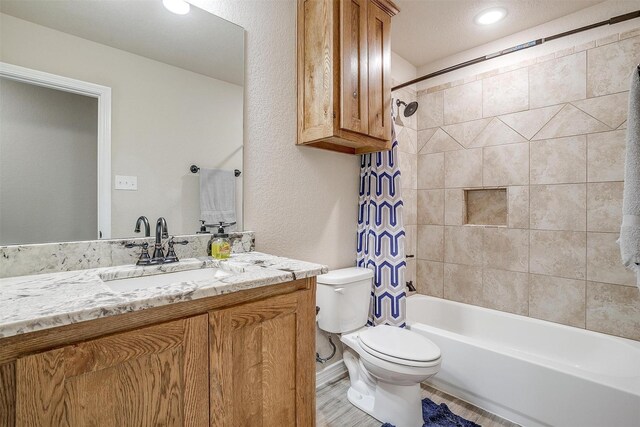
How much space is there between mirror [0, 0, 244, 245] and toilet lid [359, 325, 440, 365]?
95 cm

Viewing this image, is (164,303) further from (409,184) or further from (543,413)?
(409,184)

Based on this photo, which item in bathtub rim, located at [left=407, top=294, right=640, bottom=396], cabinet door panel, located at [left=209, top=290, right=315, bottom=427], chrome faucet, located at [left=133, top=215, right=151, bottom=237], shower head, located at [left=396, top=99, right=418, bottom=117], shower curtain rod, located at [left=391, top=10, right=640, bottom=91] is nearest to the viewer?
cabinet door panel, located at [left=209, top=290, right=315, bottom=427]

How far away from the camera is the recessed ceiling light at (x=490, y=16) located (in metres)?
2.01

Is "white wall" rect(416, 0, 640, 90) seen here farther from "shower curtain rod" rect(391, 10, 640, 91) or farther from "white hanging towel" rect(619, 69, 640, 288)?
"white hanging towel" rect(619, 69, 640, 288)

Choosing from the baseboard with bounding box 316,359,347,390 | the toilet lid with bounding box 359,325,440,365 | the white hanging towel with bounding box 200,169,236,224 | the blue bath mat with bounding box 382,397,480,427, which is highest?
the white hanging towel with bounding box 200,169,236,224

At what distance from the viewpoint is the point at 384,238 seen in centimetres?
207

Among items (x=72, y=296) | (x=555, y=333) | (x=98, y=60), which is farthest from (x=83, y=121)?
(x=555, y=333)

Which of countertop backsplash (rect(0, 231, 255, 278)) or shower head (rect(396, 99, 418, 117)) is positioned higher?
shower head (rect(396, 99, 418, 117))

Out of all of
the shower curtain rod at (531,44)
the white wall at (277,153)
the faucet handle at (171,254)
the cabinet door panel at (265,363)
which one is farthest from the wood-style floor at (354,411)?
the shower curtain rod at (531,44)

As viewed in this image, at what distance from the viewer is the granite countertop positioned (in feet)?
2.07

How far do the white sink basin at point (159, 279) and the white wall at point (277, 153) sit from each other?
0.38 m

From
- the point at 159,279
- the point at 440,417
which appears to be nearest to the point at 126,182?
the point at 159,279

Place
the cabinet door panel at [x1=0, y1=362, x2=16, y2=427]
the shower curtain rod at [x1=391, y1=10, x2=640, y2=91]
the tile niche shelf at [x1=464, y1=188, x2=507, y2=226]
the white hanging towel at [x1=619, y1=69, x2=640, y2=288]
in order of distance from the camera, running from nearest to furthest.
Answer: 1. the cabinet door panel at [x1=0, y1=362, x2=16, y2=427]
2. the white hanging towel at [x1=619, y1=69, x2=640, y2=288]
3. the shower curtain rod at [x1=391, y1=10, x2=640, y2=91]
4. the tile niche shelf at [x1=464, y1=188, x2=507, y2=226]

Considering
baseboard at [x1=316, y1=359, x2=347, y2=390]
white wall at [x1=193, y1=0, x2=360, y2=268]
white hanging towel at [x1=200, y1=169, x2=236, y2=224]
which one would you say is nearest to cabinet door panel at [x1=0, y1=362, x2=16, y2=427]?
white hanging towel at [x1=200, y1=169, x2=236, y2=224]
